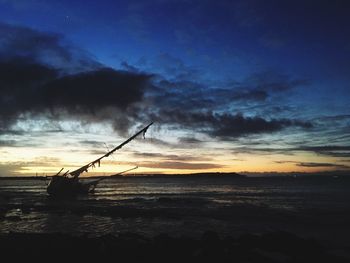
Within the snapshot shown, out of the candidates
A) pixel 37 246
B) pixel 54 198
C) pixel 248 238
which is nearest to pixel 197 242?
pixel 248 238

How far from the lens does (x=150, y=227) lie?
1190 inches

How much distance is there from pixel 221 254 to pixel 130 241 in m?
5.47

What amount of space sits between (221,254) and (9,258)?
929 centimetres

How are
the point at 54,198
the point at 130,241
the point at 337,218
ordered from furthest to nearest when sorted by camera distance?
the point at 54,198 → the point at 337,218 → the point at 130,241

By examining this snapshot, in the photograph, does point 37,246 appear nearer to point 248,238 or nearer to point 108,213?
point 248,238

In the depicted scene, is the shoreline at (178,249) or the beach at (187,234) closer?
the shoreline at (178,249)

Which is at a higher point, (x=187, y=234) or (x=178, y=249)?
(x=178, y=249)

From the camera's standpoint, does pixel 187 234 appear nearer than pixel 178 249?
No

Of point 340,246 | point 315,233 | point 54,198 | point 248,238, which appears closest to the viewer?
point 248,238

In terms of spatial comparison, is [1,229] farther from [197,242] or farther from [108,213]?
[197,242]

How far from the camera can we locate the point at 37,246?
17328mm

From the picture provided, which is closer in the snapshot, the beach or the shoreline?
the shoreline

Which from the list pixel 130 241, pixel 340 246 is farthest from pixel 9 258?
pixel 340 246

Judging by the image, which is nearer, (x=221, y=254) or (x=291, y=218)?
(x=221, y=254)
